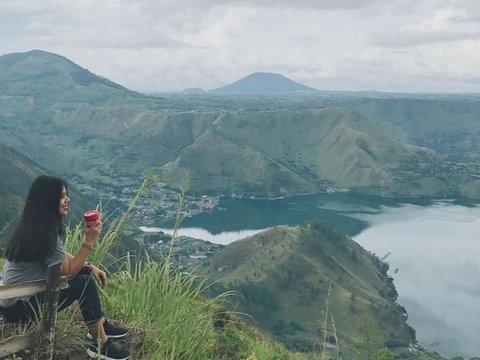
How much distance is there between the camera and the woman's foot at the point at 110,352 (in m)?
4.23

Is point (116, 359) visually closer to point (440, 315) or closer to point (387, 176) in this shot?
point (440, 315)

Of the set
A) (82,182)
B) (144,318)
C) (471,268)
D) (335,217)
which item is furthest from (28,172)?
(144,318)

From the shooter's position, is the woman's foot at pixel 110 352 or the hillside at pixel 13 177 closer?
the woman's foot at pixel 110 352

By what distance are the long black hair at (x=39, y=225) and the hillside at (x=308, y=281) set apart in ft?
220

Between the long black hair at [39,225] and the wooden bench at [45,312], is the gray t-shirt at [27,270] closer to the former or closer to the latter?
the long black hair at [39,225]

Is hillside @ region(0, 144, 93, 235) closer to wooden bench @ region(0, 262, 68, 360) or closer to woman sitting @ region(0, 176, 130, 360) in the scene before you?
woman sitting @ region(0, 176, 130, 360)

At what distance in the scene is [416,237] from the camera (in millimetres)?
121375

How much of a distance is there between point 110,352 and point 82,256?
2.73 ft

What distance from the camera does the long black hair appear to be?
4133mm

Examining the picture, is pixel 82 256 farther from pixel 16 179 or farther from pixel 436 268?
pixel 16 179

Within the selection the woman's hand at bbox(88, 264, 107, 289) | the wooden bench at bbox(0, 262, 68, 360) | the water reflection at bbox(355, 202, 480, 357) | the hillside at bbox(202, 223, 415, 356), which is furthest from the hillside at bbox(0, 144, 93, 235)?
the wooden bench at bbox(0, 262, 68, 360)

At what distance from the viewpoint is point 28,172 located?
393 feet

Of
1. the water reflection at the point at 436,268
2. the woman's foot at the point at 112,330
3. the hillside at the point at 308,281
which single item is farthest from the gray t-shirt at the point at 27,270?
the water reflection at the point at 436,268

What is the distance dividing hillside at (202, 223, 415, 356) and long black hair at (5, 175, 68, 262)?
67089 mm
